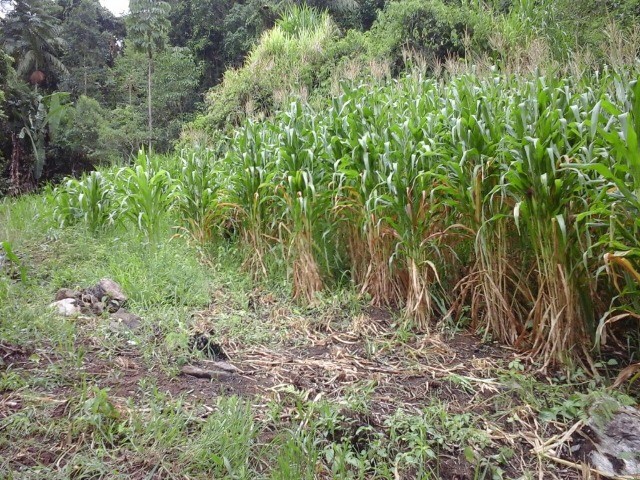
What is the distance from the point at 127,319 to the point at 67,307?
1.29 feet

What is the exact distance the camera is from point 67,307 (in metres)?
2.81

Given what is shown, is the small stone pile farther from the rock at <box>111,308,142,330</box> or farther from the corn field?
the corn field

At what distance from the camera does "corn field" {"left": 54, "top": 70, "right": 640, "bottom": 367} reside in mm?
2262

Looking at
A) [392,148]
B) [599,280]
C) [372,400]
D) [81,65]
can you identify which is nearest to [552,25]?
[392,148]

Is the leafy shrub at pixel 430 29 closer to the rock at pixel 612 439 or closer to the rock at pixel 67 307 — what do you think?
the rock at pixel 67 307

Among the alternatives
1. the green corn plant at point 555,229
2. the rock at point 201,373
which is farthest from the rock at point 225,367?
the green corn plant at point 555,229

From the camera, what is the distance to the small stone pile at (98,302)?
2754 millimetres

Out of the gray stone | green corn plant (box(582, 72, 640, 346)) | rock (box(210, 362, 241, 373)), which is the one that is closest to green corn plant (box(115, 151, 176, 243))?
the gray stone

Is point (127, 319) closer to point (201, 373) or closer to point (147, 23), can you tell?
point (201, 373)

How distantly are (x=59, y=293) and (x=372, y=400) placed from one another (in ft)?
7.26

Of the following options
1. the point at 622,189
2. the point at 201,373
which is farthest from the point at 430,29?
the point at 201,373

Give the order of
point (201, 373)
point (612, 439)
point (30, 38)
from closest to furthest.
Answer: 1. point (612, 439)
2. point (201, 373)
3. point (30, 38)

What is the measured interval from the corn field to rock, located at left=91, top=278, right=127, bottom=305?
1.09m

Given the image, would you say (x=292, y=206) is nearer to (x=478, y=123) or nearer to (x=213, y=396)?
(x=478, y=123)
